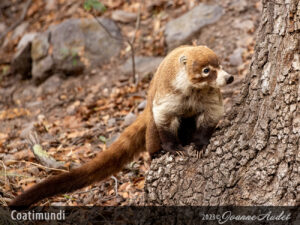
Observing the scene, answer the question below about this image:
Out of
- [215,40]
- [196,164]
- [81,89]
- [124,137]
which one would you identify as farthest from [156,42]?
[196,164]

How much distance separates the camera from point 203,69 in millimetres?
3844

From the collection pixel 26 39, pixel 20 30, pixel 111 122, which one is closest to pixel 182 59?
pixel 111 122

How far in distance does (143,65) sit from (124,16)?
6.37 ft

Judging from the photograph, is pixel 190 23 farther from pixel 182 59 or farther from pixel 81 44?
pixel 182 59

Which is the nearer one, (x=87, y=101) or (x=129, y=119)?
(x=129, y=119)

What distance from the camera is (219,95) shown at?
162 inches

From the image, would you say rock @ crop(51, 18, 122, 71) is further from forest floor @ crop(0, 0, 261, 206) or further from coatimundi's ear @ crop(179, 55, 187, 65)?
coatimundi's ear @ crop(179, 55, 187, 65)

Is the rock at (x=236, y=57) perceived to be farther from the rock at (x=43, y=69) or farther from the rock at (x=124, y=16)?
the rock at (x=43, y=69)

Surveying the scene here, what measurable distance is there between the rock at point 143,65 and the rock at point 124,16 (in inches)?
54.1

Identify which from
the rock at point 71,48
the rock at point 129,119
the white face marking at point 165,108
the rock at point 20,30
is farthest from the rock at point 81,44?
the white face marking at point 165,108

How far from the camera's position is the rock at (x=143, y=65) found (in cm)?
753

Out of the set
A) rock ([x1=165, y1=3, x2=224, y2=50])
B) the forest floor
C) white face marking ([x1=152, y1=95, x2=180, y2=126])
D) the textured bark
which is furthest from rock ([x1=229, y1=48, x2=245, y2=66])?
the textured bark

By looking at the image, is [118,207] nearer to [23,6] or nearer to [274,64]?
[274,64]

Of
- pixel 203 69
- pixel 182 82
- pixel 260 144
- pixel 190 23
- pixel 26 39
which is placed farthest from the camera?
pixel 26 39
